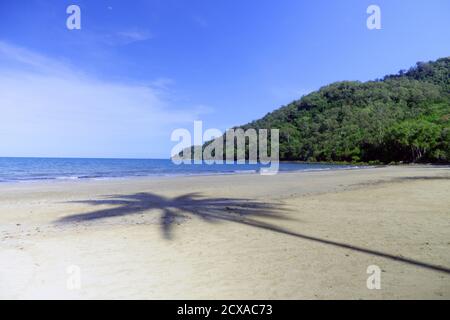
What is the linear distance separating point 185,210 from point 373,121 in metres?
109

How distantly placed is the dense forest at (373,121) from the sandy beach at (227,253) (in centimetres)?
7492

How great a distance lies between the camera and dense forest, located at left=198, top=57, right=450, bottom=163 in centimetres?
8100

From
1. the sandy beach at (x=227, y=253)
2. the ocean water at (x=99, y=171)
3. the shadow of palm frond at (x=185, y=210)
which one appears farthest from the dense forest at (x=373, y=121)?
the sandy beach at (x=227, y=253)

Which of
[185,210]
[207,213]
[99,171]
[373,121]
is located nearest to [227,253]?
[207,213]

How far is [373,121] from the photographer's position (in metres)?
110

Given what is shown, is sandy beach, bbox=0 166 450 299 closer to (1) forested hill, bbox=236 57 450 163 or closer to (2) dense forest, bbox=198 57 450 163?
(2) dense forest, bbox=198 57 450 163

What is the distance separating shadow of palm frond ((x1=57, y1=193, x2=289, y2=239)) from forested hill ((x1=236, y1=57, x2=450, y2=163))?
7327 cm

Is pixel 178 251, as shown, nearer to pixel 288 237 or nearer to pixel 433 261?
pixel 288 237

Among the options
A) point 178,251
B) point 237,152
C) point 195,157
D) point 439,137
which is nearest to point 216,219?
point 178,251

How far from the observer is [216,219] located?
34.4ft
